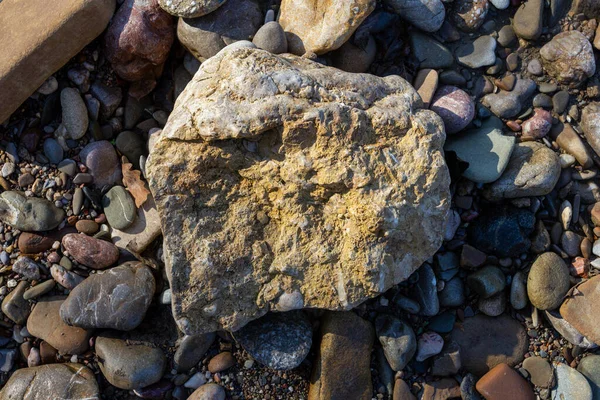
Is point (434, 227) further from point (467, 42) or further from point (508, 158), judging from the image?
point (467, 42)

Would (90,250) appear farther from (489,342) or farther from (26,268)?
(489,342)

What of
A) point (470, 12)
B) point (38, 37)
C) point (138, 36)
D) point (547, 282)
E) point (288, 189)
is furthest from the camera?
point (470, 12)

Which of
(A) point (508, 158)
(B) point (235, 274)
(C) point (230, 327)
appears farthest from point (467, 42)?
(C) point (230, 327)

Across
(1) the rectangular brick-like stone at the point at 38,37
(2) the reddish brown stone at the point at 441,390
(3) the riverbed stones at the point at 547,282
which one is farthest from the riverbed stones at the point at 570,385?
(1) the rectangular brick-like stone at the point at 38,37

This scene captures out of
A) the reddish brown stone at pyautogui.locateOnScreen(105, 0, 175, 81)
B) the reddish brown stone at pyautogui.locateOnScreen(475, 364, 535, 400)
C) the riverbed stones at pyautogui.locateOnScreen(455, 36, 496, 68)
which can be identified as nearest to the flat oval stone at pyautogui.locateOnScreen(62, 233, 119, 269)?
the reddish brown stone at pyautogui.locateOnScreen(105, 0, 175, 81)

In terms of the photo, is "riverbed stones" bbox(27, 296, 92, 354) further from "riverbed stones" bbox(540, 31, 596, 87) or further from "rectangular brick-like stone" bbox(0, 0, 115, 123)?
"riverbed stones" bbox(540, 31, 596, 87)

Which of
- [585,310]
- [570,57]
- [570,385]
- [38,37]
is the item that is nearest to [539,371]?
[570,385]
